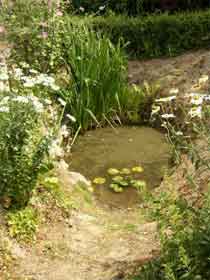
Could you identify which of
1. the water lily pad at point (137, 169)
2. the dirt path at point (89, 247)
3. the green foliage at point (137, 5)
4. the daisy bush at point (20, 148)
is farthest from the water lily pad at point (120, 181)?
the green foliage at point (137, 5)

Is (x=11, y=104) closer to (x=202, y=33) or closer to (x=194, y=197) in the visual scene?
(x=194, y=197)

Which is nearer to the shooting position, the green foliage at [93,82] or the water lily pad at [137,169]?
the water lily pad at [137,169]

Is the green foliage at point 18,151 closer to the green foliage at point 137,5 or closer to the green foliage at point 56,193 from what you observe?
the green foliage at point 56,193

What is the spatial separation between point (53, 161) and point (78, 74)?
2093mm

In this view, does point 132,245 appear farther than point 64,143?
No

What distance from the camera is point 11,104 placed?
4852mm

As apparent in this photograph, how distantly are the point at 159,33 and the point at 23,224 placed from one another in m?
5.22

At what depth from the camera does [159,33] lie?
949 cm

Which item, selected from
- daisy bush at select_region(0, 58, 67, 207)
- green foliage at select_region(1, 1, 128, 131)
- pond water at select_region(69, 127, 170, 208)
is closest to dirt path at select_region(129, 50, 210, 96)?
green foliage at select_region(1, 1, 128, 131)

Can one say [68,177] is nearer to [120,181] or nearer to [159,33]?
[120,181]

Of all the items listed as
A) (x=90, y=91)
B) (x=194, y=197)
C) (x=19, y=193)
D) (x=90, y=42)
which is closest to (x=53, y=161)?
(x=19, y=193)

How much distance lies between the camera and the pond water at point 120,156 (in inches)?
252

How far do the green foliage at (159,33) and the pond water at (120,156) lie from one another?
75.6 inches

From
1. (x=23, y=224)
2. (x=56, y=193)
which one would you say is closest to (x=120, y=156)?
(x=56, y=193)
